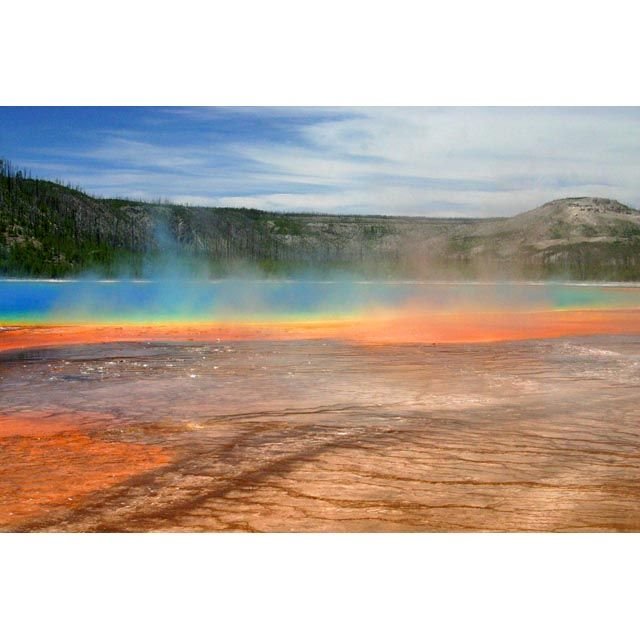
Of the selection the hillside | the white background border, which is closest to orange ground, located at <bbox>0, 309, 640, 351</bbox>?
the hillside

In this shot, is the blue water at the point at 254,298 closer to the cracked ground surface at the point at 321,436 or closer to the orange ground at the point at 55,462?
the cracked ground surface at the point at 321,436

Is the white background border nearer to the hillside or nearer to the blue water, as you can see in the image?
the hillside

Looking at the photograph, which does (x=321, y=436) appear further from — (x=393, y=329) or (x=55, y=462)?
(x=55, y=462)
